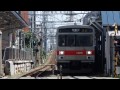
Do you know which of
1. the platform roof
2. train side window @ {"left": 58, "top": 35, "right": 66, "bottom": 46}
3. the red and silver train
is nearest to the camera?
the red and silver train

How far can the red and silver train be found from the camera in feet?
77.2

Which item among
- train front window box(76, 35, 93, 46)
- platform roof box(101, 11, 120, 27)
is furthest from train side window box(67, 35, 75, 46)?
platform roof box(101, 11, 120, 27)

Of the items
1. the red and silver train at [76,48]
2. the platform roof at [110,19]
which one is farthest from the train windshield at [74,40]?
the platform roof at [110,19]

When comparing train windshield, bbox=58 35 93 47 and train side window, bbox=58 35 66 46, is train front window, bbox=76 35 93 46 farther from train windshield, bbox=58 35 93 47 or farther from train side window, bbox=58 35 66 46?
train side window, bbox=58 35 66 46

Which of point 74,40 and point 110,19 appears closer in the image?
point 74,40

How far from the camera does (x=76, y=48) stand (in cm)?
2369

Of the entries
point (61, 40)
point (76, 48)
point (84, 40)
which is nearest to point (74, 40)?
point (76, 48)

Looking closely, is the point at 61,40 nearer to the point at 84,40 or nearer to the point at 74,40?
the point at 74,40

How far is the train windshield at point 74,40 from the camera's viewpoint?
77.6ft

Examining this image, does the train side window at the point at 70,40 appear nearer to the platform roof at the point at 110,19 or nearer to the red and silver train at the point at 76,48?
the red and silver train at the point at 76,48

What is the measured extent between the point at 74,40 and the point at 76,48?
1.64ft
